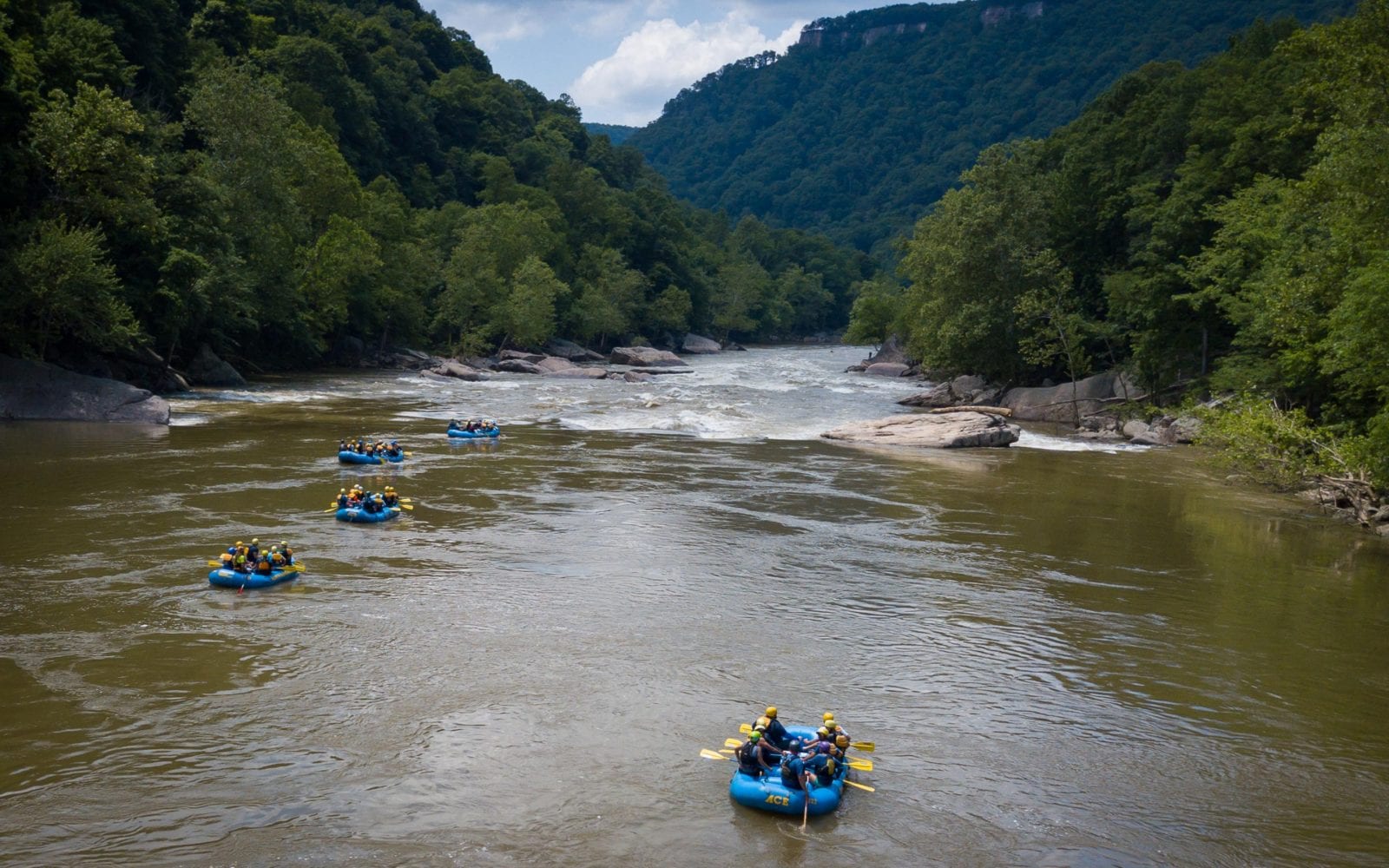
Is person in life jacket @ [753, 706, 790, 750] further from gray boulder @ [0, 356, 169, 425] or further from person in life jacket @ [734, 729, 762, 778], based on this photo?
gray boulder @ [0, 356, 169, 425]

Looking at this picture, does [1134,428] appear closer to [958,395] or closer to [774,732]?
[958,395]

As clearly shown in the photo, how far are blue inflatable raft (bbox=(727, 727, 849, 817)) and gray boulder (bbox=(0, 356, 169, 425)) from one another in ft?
103

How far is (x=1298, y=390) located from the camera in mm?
31812

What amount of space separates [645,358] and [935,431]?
45.0m

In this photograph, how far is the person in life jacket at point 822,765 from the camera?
10.9m

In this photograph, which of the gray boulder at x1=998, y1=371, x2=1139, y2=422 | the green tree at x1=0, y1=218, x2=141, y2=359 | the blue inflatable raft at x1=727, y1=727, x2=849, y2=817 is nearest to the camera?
the blue inflatable raft at x1=727, y1=727, x2=849, y2=817

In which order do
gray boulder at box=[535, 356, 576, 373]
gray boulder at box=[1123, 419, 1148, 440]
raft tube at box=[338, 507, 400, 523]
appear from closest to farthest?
raft tube at box=[338, 507, 400, 523] → gray boulder at box=[1123, 419, 1148, 440] → gray boulder at box=[535, 356, 576, 373]

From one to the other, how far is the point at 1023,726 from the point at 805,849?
423 cm

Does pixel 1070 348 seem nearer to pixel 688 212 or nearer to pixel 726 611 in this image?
pixel 726 611

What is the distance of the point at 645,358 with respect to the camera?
82000mm

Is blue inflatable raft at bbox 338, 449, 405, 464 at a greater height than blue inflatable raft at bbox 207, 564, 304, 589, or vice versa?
blue inflatable raft at bbox 338, 449, 405, 464

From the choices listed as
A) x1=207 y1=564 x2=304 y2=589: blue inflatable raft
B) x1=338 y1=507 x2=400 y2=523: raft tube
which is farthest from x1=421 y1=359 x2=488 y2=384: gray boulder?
x1=207 y1=564 x2=304 y2=589: blue inflatable raft

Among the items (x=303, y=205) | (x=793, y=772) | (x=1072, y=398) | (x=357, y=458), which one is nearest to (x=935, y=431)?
(x=1072, y=398)

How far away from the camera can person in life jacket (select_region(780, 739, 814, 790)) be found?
1071 centimetres
